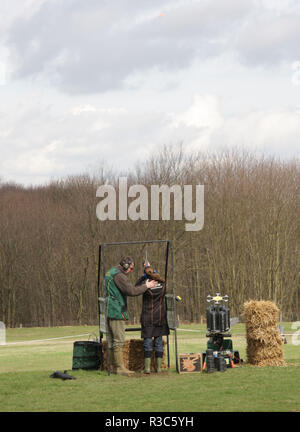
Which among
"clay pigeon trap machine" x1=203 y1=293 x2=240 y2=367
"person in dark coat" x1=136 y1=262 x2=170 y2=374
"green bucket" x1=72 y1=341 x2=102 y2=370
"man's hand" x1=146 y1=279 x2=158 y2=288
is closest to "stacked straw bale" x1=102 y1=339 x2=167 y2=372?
"green bucket" x1=72 y1=341 x2=102 y2=370

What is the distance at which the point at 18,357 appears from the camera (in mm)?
18469

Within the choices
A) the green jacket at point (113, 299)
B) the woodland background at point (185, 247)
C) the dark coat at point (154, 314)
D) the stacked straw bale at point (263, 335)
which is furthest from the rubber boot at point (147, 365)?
the woodland background at point (185, 247)

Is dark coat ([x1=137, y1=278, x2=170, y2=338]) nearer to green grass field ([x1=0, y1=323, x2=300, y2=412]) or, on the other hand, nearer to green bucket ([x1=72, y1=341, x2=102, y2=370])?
green grass field ([x1=0, y1=323, x2=300, y2=412])

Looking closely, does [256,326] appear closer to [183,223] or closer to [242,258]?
[242,258]

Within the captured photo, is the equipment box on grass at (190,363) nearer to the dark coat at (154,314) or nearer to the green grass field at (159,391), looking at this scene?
the green grass field at (159,391)

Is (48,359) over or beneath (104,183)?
beneath

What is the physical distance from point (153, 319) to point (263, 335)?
2145mm

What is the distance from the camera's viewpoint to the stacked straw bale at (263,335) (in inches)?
513

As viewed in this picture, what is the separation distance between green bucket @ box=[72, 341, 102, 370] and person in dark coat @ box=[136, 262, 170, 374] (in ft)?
3.62

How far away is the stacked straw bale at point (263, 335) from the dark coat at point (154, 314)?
5.53 ft
